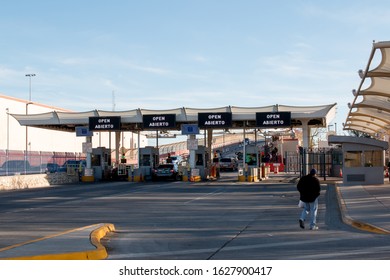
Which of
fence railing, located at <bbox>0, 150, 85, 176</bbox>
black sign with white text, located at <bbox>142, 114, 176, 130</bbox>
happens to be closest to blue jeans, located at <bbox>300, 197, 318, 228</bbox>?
fence railing, located at <bbox>0, 150, 85, 176</bbox>

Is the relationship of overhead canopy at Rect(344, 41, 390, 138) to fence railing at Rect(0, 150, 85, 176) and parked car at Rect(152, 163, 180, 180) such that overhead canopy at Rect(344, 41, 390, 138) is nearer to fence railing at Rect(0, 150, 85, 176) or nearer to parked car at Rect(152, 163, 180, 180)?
parked car at Rect(152, 163, 180, 180)

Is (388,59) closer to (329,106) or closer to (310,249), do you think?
(310,249)

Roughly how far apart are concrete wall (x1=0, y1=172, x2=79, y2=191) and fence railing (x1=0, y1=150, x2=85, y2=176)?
84cm

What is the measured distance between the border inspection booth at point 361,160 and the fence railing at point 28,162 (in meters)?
22.3

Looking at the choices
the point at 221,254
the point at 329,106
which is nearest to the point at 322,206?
the point at 221,254

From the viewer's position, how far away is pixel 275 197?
30.2m

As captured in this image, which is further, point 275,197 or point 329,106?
point 329,106

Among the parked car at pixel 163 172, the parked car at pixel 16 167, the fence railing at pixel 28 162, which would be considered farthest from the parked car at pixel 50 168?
the parked car at pixel 163 172

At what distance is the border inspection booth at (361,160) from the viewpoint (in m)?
37.0

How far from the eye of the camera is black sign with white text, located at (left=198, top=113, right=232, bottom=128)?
153 ft

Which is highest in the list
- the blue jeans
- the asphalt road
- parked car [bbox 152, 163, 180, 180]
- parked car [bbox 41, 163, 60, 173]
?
parked car [bbox 41, 163, 60, 173]

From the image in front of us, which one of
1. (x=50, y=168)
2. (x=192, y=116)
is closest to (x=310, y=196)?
(x=192, y=116)

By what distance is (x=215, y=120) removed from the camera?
1838 inches

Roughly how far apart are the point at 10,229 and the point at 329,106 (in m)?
31.3
